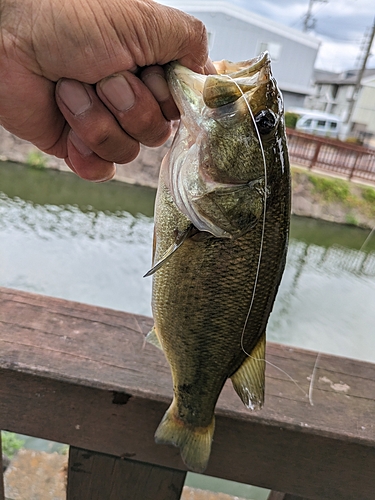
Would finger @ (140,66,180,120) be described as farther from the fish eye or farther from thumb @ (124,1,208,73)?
the fish eye

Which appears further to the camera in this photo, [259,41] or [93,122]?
[259,41]

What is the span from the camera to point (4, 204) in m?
8.51

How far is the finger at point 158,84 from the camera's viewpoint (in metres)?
0.96

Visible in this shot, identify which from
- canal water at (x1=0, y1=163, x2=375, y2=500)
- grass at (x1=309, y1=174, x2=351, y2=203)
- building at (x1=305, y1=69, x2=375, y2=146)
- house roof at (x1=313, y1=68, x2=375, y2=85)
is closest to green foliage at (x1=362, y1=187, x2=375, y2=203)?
grass at (x1=309, y1=174, x2=351, y2=203)

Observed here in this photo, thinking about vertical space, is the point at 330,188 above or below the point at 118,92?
below

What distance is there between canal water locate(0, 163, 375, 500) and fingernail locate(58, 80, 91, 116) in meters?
2.82

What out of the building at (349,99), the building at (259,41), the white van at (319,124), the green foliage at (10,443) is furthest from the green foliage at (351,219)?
the building at (259,41)

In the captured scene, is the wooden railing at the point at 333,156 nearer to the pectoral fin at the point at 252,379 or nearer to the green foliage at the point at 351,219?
the green foliage at the point at 351,219

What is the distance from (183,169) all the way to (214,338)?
1.45 feet

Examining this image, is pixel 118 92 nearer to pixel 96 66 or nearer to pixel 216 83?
pixel 96 66

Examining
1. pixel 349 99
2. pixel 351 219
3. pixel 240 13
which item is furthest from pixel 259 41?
pixel 351 219

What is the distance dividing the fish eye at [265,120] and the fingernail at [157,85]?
230 millimetres

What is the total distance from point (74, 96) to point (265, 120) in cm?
46

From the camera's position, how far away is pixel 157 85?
38.3 inches
